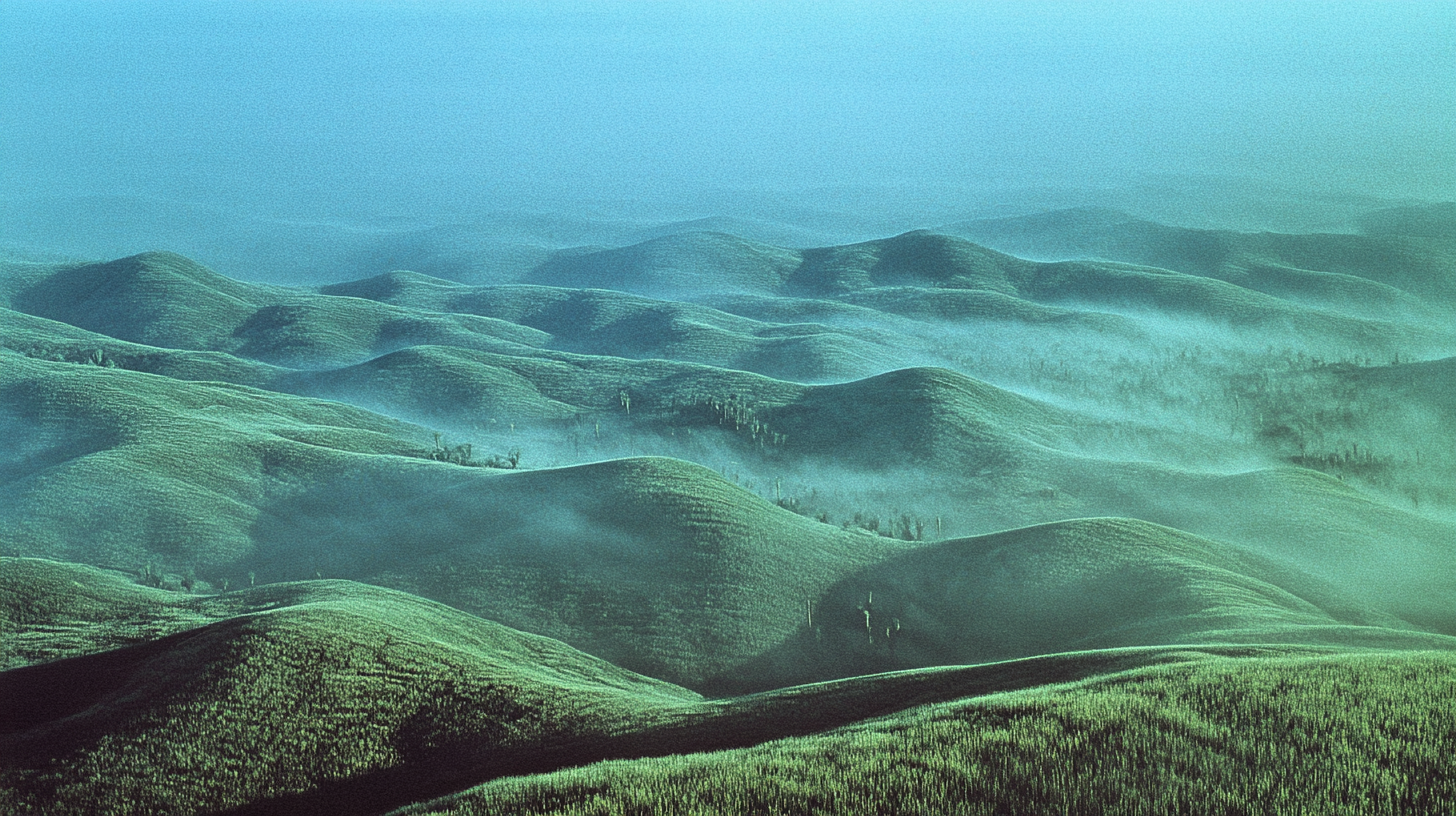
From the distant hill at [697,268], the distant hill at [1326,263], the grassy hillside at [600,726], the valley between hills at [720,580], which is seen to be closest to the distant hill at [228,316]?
the valley between hills at [720,580]

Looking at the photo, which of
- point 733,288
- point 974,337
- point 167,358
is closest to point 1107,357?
point 974,337

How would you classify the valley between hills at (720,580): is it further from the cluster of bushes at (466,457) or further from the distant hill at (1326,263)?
the distant hill at (1326,263)

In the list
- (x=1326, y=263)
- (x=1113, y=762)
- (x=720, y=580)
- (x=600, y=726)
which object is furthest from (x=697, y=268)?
(x=1113, y=762)

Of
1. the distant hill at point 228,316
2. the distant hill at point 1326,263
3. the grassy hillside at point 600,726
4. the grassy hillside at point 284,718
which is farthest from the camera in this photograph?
the distant hill at point 1326,263

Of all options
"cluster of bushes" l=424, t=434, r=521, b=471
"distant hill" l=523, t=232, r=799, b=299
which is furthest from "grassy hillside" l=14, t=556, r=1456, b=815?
"distant hill" l=523, t=232, r=799, b=299

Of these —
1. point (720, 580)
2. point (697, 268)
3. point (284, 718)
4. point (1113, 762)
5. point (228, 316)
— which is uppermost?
point (697, 268)

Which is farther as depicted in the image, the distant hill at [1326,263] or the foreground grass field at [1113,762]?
the distant hill at [1326,263]

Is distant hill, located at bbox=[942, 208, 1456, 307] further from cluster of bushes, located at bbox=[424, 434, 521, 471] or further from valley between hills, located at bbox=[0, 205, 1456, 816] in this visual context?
cluster of bushes, located at bbox=[424, 434, 521, 471]

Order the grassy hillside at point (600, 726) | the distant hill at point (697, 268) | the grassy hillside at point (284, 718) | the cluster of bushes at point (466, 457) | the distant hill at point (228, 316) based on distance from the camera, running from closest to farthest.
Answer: the grassy hillside at point (600, 726) → the grassy hillside at point (284, 718) → the cluster of bushes at point (466, 457) → the distant hill at point (228, 316) → the distant hill at point (697, 268)

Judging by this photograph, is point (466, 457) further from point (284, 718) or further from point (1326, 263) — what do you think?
point (1326, 263)
